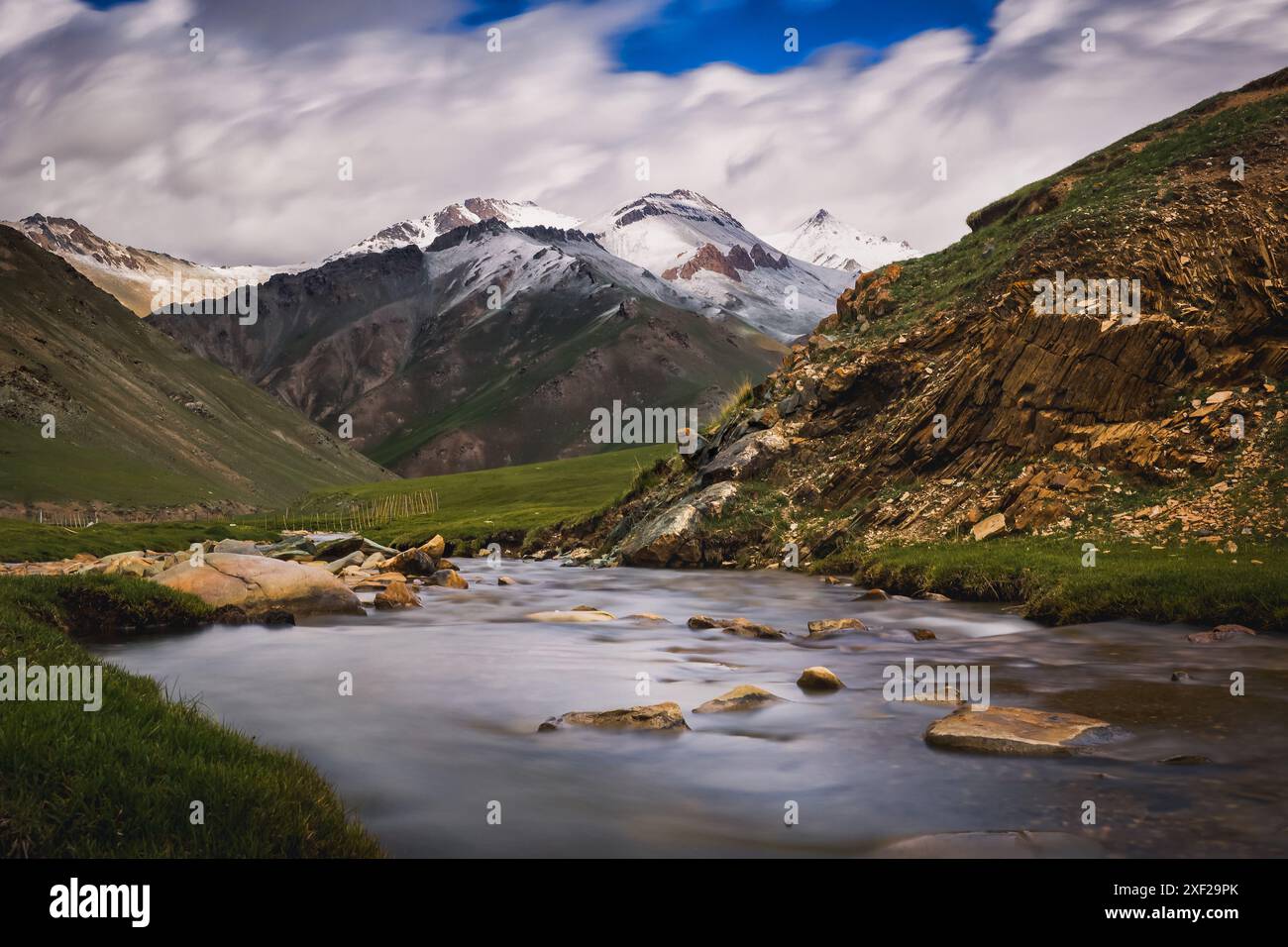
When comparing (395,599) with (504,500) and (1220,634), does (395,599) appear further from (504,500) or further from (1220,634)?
(504,500)

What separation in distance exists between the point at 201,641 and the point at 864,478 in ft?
99.1

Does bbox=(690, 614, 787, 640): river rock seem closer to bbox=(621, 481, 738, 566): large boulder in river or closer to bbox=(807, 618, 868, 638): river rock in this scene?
bbox=(807, 618, 868, 638): river rock

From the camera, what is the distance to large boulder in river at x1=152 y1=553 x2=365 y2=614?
88.9 ft

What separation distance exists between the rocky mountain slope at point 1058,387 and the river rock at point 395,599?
16809 mm

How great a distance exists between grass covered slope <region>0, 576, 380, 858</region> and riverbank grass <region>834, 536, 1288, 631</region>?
21.2 m

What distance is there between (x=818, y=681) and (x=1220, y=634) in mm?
9687

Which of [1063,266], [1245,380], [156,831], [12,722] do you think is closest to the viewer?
[156,831]

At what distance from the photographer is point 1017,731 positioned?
12.8 metres

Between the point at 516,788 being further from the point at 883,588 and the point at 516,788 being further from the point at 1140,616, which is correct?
the point at 883,588

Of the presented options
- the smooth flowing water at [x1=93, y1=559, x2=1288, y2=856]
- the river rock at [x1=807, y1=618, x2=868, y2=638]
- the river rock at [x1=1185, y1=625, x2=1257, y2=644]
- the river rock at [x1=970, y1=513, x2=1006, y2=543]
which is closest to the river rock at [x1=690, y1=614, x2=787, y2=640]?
the smooth flowing water at [x1=93, y1=559, x2=1288, y2=856]

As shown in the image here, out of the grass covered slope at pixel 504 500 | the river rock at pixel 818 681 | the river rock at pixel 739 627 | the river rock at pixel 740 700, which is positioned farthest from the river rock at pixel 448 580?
the river rock at pixel 740 700

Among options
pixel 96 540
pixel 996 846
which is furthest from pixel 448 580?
pixel 96 540
